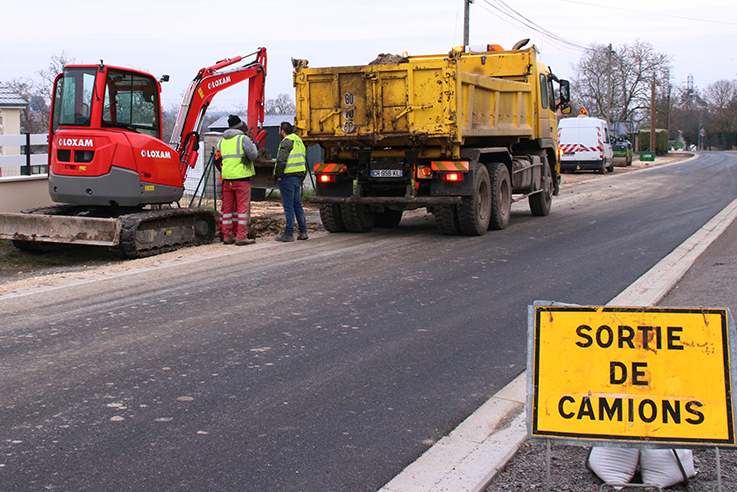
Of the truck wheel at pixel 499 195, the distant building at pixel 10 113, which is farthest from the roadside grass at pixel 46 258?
the distant building at pixel 10 113

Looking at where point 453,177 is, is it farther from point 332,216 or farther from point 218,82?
point 218,82

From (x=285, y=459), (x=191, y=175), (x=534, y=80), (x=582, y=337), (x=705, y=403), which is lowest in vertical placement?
(x=285, y=459)

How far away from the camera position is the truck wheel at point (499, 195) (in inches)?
497

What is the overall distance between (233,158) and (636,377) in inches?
339

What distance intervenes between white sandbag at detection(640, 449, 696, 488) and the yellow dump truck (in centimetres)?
777

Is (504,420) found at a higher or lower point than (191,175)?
lower

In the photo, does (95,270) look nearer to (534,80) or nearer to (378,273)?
(378,273)

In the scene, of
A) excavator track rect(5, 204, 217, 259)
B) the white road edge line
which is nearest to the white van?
excavator track rect(5, 204, 217, 259)

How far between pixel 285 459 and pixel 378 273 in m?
5.04

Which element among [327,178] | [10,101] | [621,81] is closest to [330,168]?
[327,178]

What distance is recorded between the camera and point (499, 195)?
12703mm

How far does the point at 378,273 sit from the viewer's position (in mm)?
8719

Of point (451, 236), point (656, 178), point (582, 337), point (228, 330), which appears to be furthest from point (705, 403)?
point (656, 178)

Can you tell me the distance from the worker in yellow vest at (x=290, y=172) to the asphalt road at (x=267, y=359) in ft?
3.88
